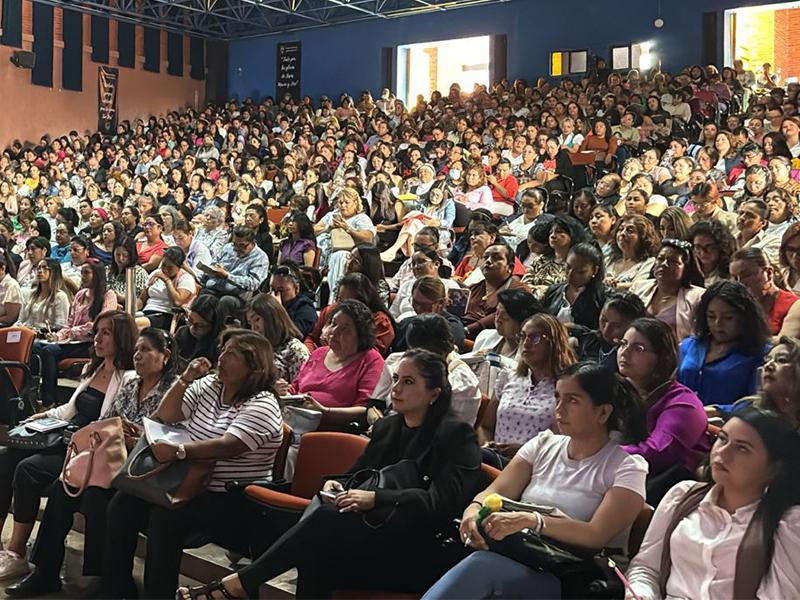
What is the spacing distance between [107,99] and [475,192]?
38.7ft

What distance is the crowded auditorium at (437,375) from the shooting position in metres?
2.37

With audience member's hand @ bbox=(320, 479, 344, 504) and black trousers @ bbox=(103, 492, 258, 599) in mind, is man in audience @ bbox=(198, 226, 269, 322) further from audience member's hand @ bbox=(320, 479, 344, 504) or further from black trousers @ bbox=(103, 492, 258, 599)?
audience member's hand @ bbox=(320, 479, 344, 504)

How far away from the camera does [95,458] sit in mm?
3449

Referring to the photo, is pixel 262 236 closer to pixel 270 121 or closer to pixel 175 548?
pixel 175 548

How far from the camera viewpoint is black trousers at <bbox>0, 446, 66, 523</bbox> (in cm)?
366

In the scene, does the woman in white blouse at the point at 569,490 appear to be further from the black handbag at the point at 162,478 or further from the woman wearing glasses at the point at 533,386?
the black handbag at the point at 162,478

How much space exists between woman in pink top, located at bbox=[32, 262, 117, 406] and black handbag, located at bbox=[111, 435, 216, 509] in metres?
2.80

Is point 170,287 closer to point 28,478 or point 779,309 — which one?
point 28,478

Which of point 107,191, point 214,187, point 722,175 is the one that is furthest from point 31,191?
point 722,175

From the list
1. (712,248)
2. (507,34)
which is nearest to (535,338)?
(712,248)

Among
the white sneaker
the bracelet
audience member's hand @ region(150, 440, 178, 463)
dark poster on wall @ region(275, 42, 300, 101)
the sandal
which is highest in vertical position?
dark poster on wall @ region(275, 42, 300, 101)

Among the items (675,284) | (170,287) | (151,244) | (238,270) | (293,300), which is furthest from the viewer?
(151,244)

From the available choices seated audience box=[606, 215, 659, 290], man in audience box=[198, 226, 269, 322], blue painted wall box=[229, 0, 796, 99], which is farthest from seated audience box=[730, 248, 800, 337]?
blue painted wall box=[229, 0, 796, 99]

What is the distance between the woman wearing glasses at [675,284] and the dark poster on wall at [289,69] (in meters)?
15.3
